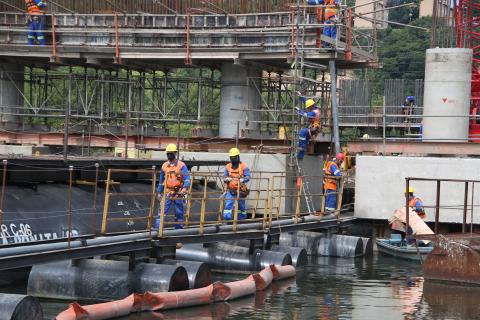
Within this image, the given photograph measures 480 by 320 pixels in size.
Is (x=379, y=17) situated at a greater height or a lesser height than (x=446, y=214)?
greater

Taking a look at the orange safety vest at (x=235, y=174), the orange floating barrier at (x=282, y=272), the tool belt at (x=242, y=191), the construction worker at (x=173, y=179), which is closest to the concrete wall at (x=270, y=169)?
the tool belt at (x=242, y=191)

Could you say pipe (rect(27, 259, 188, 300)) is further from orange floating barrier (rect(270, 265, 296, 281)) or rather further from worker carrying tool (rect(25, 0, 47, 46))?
worker carrying tool (rect(25, 0, 47, 46))

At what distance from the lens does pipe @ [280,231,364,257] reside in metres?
27.1

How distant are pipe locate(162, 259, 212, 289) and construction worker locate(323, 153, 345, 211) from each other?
864 cm

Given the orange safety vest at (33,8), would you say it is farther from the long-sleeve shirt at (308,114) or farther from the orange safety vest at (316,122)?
the orange safety vest at (316,122)

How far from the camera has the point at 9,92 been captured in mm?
36719

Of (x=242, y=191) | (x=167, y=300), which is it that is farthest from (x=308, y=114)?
(x=167, y=300)

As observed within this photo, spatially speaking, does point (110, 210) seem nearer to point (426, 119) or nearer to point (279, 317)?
point (279, 317)

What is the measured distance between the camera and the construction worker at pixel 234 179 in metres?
22.9

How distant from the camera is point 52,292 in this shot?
1853cm

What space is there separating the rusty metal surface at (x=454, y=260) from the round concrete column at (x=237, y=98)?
12.2m

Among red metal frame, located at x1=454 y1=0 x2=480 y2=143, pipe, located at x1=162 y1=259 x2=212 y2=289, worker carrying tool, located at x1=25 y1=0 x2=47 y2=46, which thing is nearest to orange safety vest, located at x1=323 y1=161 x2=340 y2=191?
pipe, located at x1=162 y1=259 x2=212 y2=289

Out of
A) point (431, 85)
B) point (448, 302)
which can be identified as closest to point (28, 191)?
point (448, 302)

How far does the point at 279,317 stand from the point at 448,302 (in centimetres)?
405
